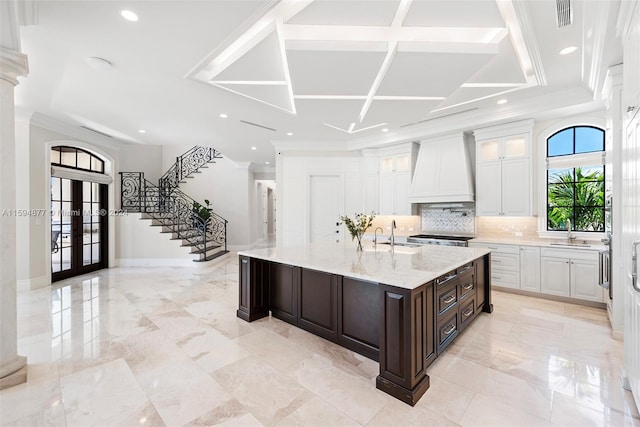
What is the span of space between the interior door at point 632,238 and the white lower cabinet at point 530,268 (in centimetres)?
238

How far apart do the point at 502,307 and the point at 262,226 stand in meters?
9.37

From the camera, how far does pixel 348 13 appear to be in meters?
2.43

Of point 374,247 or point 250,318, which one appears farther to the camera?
point 374,247

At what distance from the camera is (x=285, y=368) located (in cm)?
250

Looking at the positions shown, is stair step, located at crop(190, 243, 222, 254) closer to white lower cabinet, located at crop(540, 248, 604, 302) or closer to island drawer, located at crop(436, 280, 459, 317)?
island drawer, located at crop(436, 280, 459, 317)

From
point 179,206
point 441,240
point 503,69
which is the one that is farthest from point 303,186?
point 503,69

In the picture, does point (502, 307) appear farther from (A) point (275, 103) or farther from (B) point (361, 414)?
(A) point (275, 103)

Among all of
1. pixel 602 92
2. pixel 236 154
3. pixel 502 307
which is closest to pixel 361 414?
pixel 502 307

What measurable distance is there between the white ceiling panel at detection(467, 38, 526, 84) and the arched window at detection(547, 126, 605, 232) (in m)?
1.75

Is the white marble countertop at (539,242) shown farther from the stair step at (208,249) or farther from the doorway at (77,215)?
the doorway at (77,215)

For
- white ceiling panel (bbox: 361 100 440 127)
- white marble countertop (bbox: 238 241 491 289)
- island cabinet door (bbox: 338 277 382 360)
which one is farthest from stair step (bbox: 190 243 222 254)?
island cabinet door (bbox: 338 277 382 360)

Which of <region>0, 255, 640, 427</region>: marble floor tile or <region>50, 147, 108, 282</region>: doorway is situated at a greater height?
<region>50, 147, 108, 282</region>: doorway

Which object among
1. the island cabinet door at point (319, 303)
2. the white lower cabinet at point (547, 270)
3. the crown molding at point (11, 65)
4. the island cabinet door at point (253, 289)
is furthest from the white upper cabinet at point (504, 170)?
the crown molding at point (11, 65)

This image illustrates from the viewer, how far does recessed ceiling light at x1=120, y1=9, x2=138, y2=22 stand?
2.35 meters
